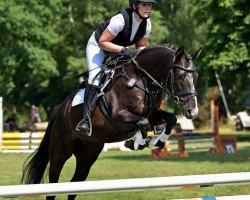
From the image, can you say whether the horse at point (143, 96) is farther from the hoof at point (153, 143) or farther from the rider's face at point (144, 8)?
the rider's face at point (144, 8)

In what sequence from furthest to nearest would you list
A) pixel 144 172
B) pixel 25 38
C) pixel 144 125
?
pixel 25 38, pixel 144 172, pixel 144 125

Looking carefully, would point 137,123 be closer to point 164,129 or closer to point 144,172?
point 164,129

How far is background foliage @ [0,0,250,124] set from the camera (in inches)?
1243

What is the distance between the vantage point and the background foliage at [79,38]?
31.6 metres

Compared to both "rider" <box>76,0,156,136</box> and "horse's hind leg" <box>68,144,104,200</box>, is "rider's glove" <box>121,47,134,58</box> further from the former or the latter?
"horse's hind leg" <box>68,144,104,200</box>

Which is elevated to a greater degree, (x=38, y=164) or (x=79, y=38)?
(x=38, y=164)

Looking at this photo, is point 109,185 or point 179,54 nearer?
point 109,185

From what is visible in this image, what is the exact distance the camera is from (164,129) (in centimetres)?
816

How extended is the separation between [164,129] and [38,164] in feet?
7.02

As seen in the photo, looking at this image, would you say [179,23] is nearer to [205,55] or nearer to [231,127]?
[231,127]

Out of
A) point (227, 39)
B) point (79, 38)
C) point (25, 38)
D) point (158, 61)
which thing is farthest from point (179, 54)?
point (79, 38)

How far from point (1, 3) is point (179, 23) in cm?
1715

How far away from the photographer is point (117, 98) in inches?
316

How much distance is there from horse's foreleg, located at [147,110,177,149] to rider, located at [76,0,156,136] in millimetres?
790
